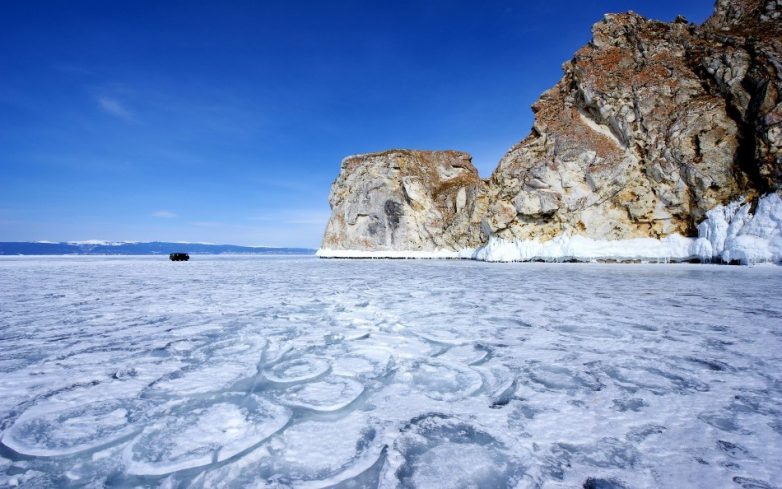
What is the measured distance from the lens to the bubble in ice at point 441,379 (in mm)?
2953

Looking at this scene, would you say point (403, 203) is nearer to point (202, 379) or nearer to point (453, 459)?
point (202, 379)

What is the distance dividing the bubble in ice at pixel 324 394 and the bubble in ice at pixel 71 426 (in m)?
1.04

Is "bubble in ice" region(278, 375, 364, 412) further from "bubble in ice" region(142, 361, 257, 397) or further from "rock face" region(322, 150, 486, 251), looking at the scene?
"rock face" region(322, 150, 486, 251)

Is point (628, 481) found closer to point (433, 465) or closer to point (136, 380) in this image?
point (433, 465)

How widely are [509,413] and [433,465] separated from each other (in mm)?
836

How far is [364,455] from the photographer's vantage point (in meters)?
2.05

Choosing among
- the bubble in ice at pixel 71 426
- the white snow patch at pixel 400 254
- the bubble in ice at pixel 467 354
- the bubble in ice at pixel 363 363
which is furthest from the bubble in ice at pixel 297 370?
the white snow patch at pixel 400 254

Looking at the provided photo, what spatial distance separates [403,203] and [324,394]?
51.9 metres

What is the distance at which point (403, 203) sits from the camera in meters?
54.2

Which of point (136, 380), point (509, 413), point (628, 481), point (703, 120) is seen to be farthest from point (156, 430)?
point (703, 120)

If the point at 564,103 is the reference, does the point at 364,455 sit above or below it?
below

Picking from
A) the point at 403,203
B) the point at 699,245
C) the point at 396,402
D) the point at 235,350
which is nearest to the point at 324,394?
the point at 396,402

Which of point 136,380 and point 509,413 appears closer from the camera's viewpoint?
point 509,413

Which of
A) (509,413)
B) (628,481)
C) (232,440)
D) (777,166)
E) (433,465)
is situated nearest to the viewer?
(628,481)
